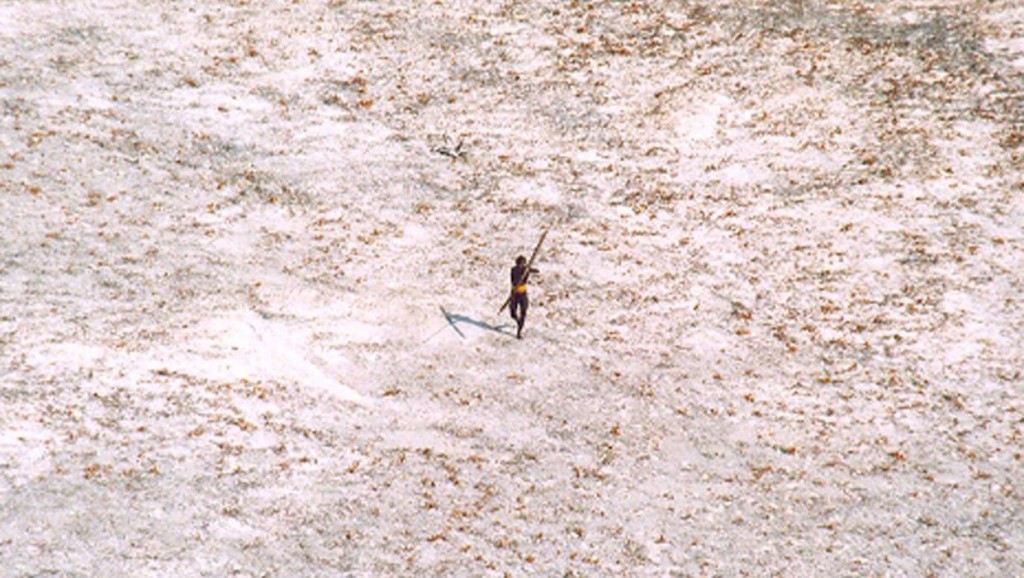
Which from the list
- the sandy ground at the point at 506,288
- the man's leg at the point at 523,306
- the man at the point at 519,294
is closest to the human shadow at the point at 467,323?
the sandy ground at the point at 506,288

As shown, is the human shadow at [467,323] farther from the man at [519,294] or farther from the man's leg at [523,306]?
the man's leg at [523,306]

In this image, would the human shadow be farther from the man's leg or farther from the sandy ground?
the man's leg

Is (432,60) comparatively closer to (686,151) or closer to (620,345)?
(686,151)

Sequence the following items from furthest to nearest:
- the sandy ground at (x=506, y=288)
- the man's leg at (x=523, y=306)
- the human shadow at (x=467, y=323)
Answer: the human shadow at (x=467, y=323) → the man's leg at (x=523, y=306) → the sandy ground at (x=506, y=288)

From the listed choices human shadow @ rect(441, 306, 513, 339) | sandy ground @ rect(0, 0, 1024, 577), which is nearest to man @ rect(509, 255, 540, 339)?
human shadow @ rect(441, 306, 513, 339)

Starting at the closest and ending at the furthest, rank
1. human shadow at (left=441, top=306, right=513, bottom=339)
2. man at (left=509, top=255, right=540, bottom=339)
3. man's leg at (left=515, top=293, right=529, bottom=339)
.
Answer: man at (left=509, top=255, right=540, bottom=339) → man's leg at (left=515, top=293, right=529, bottom=339) → human shadow at (left=441, top=306, right=513, bottom=339)

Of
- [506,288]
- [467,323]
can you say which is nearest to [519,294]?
[467,323]
